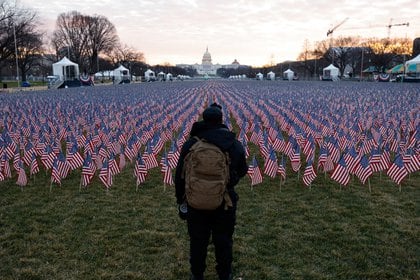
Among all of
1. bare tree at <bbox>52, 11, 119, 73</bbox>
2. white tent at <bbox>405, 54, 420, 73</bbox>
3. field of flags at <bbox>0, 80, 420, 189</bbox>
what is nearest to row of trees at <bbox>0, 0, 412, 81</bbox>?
bare tree at <bbox>52, 11, 119, 73</bbox>

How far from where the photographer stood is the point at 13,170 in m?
10.9

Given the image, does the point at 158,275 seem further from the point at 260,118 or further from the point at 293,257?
the point at 260,118

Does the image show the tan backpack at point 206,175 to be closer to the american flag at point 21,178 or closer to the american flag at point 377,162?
the american flag at point 21,178

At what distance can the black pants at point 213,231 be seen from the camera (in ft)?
→ 14.3

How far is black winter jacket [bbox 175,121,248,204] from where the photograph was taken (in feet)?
13.6

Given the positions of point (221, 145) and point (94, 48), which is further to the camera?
point (94, 48)

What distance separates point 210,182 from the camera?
4.07 metres

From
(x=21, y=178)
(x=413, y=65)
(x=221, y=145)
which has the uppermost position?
(x=413, y=65)

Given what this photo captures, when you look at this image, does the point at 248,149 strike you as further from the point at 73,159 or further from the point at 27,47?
the point at 27,47

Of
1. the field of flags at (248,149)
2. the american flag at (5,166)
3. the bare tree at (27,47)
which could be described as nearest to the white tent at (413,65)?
the field of flags at (248,149)

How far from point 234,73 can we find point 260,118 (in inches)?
6628

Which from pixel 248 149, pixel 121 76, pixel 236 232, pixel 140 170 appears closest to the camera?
pixel 236 232

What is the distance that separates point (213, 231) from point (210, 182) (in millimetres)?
750

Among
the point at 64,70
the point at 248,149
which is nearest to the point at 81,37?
the point at 64,70
